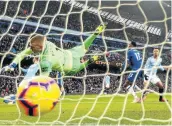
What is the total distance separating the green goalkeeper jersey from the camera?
4484 millimetres

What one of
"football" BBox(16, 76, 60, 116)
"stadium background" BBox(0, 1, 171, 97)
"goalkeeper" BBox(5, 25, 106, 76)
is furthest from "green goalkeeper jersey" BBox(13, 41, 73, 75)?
"stadium background" BBox(0, 1, 171, 97)

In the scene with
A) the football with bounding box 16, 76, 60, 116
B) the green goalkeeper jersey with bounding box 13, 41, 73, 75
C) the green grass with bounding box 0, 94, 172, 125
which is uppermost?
the green goalkeeper jersey with bounding box 13, 41, 73, 75

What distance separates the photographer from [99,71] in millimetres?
25250

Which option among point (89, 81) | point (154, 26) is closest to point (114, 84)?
point (89, 81)

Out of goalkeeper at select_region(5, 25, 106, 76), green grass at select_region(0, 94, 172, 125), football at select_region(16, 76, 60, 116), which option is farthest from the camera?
goalkeeper at select_region(5, 25, 106, 76)

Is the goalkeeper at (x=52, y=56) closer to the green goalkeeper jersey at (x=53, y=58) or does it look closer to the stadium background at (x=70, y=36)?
the green goalkeeper jersey at (x=53, y=58)

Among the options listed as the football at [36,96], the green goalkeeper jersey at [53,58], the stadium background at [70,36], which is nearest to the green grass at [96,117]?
the football at [36,96]

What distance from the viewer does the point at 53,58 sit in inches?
186

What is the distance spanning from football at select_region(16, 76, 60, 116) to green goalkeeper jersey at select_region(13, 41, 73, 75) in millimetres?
900

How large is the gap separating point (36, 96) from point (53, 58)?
1.46 metres

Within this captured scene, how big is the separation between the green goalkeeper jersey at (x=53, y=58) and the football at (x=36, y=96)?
2.95 feet

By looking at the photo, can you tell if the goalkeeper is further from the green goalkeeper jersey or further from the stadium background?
the stadium background

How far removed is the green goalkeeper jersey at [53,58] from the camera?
4.48 meters

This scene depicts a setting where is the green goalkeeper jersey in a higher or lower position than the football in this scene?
higher
